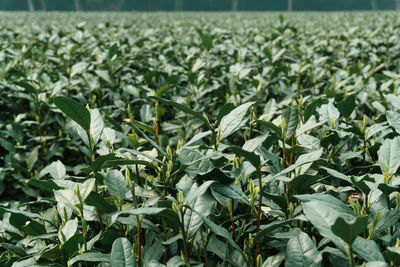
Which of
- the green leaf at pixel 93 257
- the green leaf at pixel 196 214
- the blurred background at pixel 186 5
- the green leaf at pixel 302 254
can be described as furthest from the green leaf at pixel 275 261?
the blurred background at pixel 186 5

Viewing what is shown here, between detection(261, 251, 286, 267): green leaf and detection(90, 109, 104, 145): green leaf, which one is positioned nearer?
detection(261, 251, 286, 267): green leaf

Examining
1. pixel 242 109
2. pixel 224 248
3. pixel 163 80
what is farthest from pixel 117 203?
pixel 163 80

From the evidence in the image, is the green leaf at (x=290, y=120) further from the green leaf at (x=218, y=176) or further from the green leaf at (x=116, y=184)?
the green leaf at (x=116, y=184)

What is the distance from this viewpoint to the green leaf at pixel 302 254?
0.91 metres

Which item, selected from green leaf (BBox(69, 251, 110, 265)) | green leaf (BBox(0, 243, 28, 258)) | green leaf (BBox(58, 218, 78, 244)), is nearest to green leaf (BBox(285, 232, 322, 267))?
green leaf (BBox(69, 251, 110, 265))

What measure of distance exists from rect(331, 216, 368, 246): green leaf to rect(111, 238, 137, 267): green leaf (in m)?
0.50

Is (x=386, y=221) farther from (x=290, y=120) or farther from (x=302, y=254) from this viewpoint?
(x=290, y=120)

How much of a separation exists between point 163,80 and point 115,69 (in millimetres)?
368

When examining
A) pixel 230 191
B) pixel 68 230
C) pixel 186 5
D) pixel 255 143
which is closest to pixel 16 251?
pixel 68 230

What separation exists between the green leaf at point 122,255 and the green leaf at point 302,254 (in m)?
0.38

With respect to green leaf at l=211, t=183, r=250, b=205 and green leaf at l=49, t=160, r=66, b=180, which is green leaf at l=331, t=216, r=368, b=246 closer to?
A: green leaf at l=211, t=183, r=250, b=205

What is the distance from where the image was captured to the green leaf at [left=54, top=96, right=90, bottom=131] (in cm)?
110

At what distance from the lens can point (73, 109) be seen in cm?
111

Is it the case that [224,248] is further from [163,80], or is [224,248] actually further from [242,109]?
[163,80]
